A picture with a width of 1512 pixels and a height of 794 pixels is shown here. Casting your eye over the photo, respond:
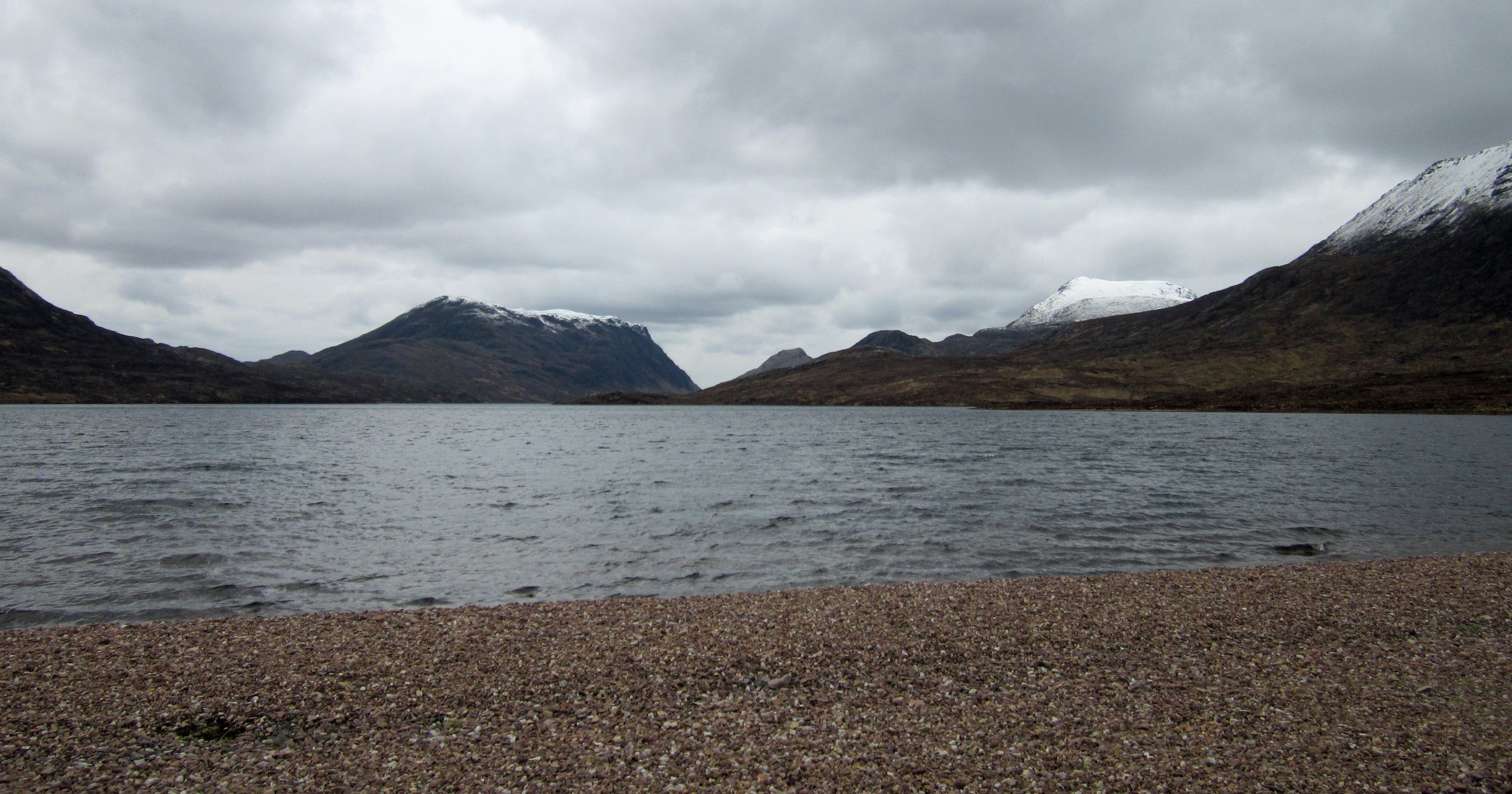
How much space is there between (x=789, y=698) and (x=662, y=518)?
83.5ft

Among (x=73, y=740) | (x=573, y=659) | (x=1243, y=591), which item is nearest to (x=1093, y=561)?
(x=1243, y=591)

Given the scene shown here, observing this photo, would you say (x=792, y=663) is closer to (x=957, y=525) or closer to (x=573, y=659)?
(x=573, y=659)

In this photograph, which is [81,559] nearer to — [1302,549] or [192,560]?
[192,560]

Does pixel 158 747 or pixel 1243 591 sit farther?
pixel 1243 591

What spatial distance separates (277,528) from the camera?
34.2 metres

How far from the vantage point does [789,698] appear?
1285 centimetres

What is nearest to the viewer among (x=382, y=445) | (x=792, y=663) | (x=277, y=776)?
(x=277, y=776)

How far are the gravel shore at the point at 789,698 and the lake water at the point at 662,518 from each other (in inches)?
257

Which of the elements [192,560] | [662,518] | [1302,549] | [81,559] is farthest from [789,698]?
[81,559]

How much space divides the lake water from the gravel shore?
257 inches

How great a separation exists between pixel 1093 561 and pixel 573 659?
20.3 m

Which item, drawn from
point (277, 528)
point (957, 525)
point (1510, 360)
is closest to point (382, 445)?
point (277, 528)

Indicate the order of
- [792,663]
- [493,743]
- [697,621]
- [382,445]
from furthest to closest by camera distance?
[382,445], [697,621], [792,663], [493,743]

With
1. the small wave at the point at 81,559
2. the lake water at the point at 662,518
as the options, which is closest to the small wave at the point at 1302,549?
the lake water at the point at 662,518
